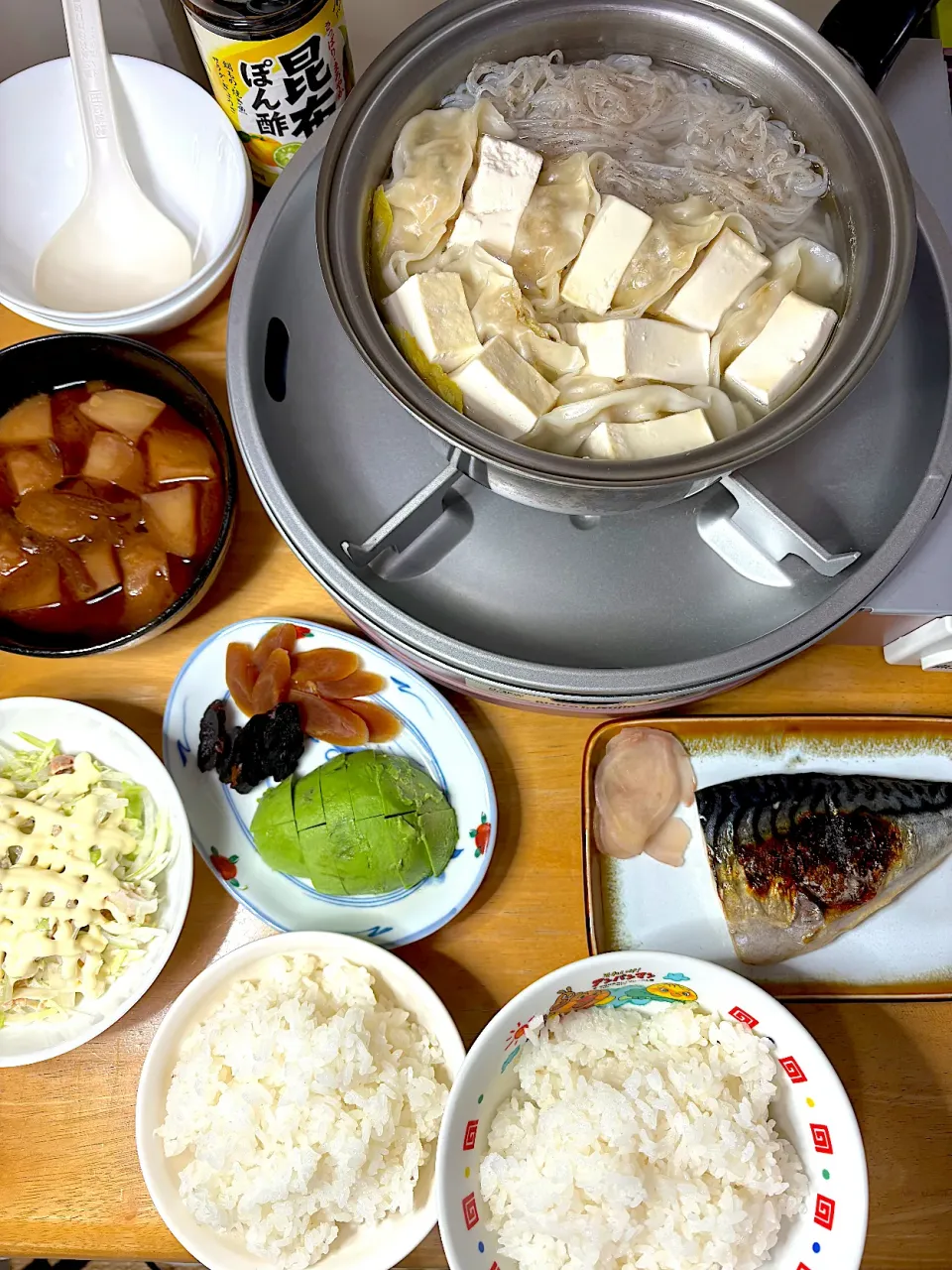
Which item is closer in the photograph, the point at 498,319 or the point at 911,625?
the point at 498,319

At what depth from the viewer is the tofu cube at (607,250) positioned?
117 cm

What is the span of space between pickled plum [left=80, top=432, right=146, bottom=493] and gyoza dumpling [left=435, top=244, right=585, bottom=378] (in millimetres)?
594

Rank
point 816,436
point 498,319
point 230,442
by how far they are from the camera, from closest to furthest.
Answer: point 498,319, point 816,436, point 230,442

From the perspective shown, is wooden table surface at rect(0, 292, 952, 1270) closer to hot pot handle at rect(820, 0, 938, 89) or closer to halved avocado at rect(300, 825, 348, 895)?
halved avocado at rect(300, 825, 348, 895)

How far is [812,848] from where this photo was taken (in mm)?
1461

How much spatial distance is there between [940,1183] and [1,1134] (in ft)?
4.30

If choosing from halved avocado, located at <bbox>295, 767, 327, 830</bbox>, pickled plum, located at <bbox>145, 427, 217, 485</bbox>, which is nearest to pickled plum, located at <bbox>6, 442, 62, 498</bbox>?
pickled plum, located at <bbox>145, 427, 217, 485</bbox>

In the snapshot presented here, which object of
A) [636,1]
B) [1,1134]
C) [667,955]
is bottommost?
[1,1134]

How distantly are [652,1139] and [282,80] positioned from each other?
1500mm

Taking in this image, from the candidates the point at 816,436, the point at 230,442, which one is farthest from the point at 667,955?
the point at 230,442

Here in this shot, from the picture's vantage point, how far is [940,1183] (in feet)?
4.51

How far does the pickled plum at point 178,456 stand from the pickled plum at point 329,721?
360 millimetres

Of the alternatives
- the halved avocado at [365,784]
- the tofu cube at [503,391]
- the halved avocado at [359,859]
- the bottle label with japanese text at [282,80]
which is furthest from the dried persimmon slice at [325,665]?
the bottle label with japanese text at [282,80]

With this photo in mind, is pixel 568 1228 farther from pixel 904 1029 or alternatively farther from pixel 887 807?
pixel 887 807
